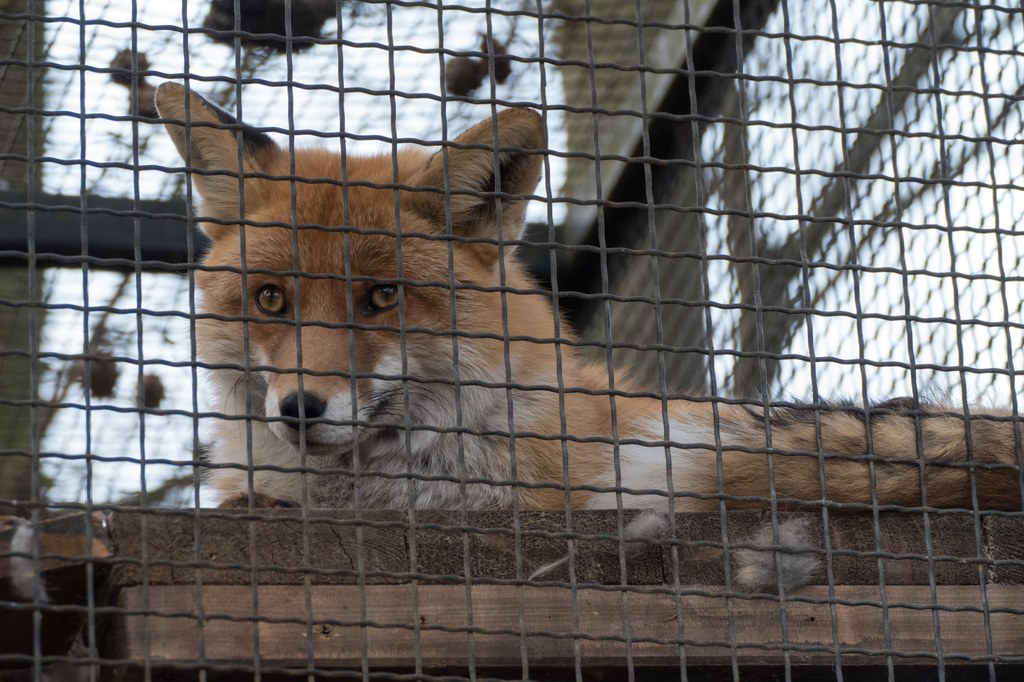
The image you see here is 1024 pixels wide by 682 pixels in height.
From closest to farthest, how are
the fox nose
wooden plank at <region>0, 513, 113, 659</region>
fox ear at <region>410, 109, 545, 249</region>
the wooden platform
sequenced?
wooden plank at <region>0, 513, 113, 659</region>, the wooden platform, the fox nose, fox ear at <region>410, 109, 545, 249</region>

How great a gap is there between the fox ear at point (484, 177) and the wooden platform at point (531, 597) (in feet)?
3.26

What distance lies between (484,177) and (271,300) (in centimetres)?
68

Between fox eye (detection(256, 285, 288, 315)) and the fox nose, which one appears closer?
the fox nose

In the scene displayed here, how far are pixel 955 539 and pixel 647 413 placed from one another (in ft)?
3.35

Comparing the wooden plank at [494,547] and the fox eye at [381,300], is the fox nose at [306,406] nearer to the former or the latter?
the wooden plank at [494,547]

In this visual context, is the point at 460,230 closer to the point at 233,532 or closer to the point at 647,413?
the point at 647,413

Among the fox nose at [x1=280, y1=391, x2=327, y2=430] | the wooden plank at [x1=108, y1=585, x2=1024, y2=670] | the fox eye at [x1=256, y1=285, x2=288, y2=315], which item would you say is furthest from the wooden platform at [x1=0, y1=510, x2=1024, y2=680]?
the fox eye at [x1=256, y1=285, x2=288, y2=315]

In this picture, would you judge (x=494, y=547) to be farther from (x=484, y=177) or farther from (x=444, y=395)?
(x=484, y=177)

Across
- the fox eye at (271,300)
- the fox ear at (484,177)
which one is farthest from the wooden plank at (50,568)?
the fox ear at (484,177)

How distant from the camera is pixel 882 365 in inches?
88.8

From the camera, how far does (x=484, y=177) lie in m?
3.19

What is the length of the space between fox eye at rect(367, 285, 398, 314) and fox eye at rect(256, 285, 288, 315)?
234mm

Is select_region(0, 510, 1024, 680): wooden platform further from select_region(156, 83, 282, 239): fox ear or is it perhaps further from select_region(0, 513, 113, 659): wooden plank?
select_region(156, 83, 282, 239): fox ear

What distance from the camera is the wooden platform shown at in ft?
6.66
